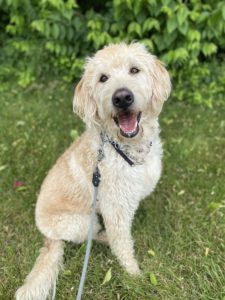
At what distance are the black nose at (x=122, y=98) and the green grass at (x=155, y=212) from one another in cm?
129

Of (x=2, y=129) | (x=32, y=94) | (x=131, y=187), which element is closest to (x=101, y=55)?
(x=131, y=187)

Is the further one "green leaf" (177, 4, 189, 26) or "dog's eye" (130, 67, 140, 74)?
"green leaf" (177, 4, 189, 26)

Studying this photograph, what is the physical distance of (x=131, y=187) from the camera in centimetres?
317

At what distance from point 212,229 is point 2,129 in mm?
2972

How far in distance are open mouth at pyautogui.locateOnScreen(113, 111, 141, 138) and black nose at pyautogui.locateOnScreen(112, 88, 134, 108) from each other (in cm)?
10

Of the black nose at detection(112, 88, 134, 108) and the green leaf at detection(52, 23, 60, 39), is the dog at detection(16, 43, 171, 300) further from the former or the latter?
the green leaf at detection(52, 23, 60, 39)

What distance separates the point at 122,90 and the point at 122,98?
6 cm

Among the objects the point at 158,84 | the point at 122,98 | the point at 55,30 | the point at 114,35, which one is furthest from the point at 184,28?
the point at 122,98

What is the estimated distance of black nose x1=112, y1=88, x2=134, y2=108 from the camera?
9.11 ft

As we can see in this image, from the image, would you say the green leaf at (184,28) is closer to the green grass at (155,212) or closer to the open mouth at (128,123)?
the green grass at (155,212)

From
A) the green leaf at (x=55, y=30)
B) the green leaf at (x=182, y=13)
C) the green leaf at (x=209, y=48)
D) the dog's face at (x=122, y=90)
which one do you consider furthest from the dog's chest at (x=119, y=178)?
the green leaf at (x=55, y=30)

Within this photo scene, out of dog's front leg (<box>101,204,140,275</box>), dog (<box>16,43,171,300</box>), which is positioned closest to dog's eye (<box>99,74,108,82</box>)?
dog (<box>16,43,171,300</box>)

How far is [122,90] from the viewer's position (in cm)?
280

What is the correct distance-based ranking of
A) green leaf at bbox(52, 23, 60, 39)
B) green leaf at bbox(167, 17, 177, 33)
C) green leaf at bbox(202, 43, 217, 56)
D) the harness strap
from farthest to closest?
green leaf at bbox(52, 23, 60, 39), green leaf at bbox(202, 43, 217, 56), green leaf at bbox(167, 17, 177, 33), the harness strap
